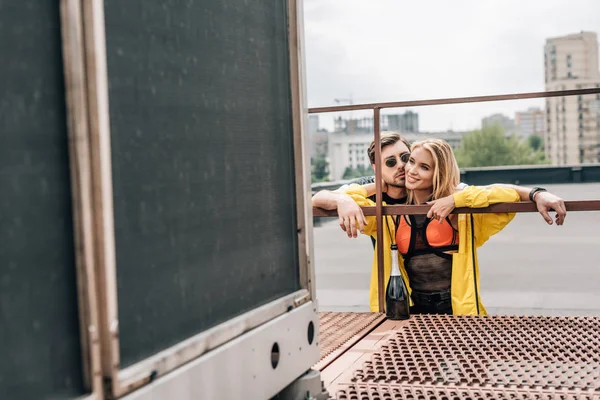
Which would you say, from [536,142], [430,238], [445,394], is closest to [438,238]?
[430,238]

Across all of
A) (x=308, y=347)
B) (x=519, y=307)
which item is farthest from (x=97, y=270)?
(x=519, y=307)

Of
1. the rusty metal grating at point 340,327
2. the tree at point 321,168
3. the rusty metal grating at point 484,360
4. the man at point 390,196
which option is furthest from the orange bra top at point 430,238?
the tree at point 321,168

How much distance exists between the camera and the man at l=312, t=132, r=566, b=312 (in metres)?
3.38

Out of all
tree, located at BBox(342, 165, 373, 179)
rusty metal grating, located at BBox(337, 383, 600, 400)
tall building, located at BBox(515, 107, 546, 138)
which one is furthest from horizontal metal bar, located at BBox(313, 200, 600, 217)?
tall building, located at BBox(515, 107, 546, 138)

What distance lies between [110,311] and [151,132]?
28 cm

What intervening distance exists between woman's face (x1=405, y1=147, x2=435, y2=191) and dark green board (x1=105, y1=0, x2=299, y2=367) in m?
2.65

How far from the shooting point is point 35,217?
85 cm

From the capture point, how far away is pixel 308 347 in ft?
5.33

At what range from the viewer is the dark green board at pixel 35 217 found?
82cm

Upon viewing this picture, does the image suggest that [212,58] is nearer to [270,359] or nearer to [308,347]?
[270,359]

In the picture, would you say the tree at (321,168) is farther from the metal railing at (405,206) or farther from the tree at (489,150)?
the metal railing at (405,206)

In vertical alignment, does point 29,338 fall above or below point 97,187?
below

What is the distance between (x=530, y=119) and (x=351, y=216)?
150m

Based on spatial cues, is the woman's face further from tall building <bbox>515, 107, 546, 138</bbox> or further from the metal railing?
tall building <bbox>515, 107, 546, 138</bbox>
